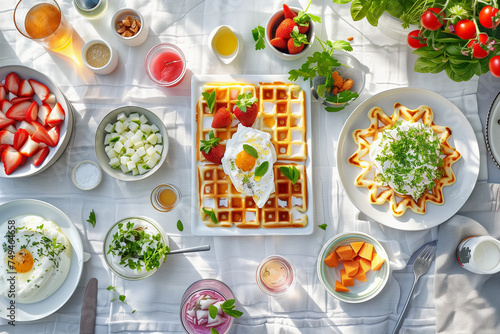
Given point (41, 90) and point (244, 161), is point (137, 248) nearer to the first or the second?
point (244, 161)

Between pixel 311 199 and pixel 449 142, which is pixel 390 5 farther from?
pixel 311 199

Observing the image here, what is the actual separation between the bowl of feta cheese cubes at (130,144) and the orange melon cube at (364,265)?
3.27 ft

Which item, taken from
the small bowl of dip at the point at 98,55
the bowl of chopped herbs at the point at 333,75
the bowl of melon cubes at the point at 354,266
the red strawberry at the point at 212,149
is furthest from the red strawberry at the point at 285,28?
the bowl of melon cubes at the point at 354,266

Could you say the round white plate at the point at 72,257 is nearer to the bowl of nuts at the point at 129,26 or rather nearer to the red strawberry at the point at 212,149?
the red strawberry at the point at 212,149

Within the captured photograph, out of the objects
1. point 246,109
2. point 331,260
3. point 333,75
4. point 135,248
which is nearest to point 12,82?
point 135,248

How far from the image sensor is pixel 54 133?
1813mm

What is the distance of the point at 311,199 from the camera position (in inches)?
70.6

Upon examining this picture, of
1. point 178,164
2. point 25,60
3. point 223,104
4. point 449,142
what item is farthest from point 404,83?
point 25,60

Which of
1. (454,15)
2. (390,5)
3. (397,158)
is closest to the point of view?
(454,15)

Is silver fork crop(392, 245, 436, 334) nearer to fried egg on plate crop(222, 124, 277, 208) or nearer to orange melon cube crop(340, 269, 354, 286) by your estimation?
orange melon cube crop(340, 269, 354, 286)

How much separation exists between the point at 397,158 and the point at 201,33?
108cm

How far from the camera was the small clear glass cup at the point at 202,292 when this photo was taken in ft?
5.69

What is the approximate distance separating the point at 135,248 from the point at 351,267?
0.95 metres

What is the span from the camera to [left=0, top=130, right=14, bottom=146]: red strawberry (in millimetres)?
1812
